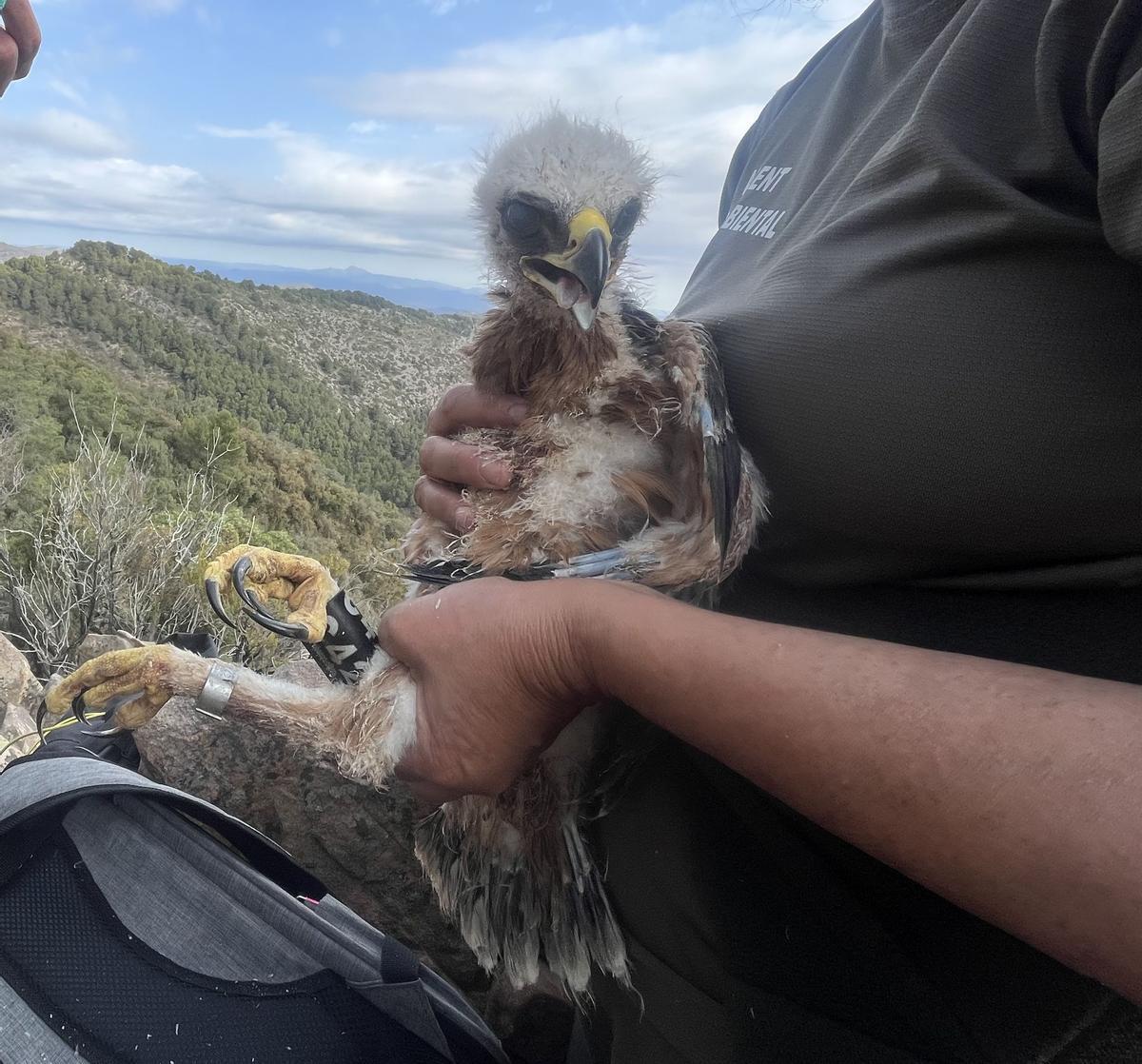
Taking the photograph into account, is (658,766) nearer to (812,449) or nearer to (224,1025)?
(812,449)

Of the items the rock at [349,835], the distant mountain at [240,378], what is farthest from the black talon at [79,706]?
the distant mountain at [240,378]

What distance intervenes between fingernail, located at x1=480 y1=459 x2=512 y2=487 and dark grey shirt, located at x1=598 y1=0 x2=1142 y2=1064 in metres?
0.49

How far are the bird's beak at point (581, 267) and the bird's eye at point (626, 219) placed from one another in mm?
163

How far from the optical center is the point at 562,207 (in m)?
1.74

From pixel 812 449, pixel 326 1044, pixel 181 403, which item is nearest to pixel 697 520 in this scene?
pixel 812 449

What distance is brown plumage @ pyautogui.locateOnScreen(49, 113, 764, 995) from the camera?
1.45 meters

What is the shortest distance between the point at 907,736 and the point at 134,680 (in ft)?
5.07

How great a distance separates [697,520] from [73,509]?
373 inches

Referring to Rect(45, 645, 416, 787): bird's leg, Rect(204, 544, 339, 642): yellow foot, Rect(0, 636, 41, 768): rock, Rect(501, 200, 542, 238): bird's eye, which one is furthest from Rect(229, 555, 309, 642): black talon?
Rect(0, 636, 41, 768): rock

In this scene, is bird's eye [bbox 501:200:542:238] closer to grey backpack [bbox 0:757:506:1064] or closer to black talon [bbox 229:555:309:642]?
black talon [bbox 229:555:309:642]

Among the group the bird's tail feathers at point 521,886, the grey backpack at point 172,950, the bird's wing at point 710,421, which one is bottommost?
the bird's tail feathers at point 521,886

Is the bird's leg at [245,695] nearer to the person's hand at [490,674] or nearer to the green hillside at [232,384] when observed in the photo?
the person's hand at [490,674]

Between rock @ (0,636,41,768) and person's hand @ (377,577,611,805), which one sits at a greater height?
person's hand @ (377,577,611,805)

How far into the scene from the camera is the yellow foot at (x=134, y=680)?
5.24ft
